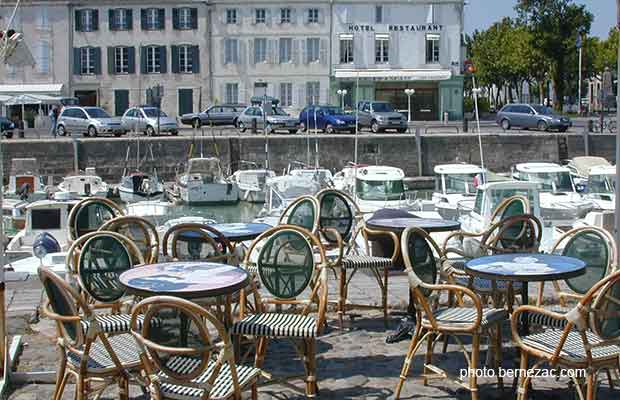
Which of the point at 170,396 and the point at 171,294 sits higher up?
the point at 171,294

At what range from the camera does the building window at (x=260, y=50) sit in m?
53.6

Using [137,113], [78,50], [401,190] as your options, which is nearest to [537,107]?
[137,113]

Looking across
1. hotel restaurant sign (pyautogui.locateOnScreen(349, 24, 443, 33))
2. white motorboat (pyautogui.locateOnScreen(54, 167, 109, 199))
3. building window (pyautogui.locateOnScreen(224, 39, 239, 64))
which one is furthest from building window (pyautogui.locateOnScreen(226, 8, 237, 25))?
white motorboat (pyautogui.locateOnScreen(54, 167, 109, 199))

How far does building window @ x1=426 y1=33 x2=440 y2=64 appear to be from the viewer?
177 ft

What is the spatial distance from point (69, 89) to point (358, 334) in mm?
48102

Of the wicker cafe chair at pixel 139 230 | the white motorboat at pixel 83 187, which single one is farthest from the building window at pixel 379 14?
the wicker cafe chair at pixel 139 230

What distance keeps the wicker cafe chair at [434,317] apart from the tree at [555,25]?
2083 inches

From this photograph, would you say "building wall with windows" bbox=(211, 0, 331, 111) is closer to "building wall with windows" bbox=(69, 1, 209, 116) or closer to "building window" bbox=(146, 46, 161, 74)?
"building wall with windows" bbox=(69, 1, 209, 116)

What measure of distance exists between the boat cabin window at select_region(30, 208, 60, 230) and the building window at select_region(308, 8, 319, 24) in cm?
4020

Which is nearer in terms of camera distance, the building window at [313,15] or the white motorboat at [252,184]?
the white motorboat at [252,184]

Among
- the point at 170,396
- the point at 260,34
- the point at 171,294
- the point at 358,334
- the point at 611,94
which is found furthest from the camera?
the point at 260,34

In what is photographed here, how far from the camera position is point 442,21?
5394 centimetres

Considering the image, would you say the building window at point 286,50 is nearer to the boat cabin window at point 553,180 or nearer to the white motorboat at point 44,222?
the boat cabin window at point 553,180

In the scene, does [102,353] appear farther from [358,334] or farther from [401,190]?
[401,190]
